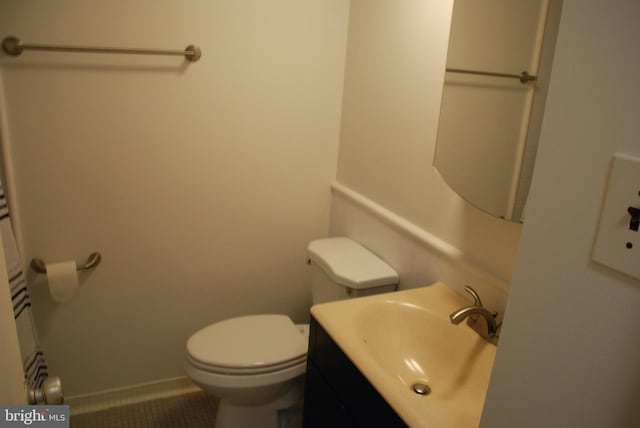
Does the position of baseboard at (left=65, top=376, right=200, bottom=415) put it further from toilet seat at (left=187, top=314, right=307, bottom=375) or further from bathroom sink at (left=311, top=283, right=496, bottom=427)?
bathroom sink at (left=311, top=283, right=496, bottom=427)

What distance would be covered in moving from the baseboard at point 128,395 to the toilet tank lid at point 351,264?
3.00 ft

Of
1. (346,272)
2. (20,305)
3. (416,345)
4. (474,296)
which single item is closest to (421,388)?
(416,345)

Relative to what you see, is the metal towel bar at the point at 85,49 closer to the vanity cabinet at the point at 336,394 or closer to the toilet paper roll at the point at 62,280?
the toilet paper roll at the point at 62,280

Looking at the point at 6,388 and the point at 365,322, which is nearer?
the point at 6,388

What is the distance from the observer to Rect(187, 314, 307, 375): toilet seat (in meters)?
1.61

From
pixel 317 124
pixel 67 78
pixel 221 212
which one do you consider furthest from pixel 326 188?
pixel 67 78

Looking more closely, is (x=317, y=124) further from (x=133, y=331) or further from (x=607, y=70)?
(x=607, y=70)

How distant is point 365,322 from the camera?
4.33 ft

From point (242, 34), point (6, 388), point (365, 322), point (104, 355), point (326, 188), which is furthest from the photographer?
point (326, 188)

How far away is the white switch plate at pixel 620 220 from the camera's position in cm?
48

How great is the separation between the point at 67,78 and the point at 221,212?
0.75 meters

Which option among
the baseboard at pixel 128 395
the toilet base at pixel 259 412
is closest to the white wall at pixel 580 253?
the toilet base at pixel 259 412

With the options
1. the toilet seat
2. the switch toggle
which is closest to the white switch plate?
the switch toggle

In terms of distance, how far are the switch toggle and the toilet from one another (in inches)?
45.6
